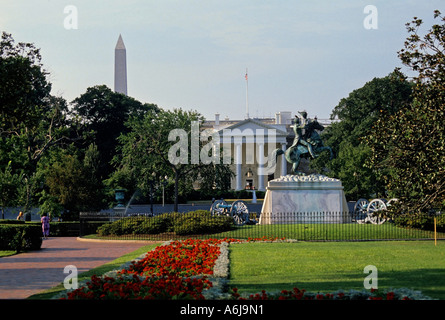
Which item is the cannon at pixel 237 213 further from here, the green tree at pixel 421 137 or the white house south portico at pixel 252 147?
the white house south portico at pixel 252 147

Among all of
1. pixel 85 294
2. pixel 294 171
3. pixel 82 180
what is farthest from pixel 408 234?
pixel 82 180

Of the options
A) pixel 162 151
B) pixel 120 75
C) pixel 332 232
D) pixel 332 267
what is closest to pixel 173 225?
pixel 332 232

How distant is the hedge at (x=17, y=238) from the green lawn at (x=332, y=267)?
29.5 feet

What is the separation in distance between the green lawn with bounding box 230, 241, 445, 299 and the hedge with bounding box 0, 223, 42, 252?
8995 mm

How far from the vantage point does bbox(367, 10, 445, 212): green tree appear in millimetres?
14891

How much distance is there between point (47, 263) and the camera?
1952cm

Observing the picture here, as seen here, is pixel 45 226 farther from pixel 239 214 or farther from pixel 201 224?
pixel 201 224

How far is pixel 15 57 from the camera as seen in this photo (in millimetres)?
20375

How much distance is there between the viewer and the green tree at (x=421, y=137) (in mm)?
14891

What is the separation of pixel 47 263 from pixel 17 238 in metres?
5.40

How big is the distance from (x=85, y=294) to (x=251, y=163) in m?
87.9

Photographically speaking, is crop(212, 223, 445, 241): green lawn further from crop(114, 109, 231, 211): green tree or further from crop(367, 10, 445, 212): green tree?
crop(114, 109, 231, 211): green tree

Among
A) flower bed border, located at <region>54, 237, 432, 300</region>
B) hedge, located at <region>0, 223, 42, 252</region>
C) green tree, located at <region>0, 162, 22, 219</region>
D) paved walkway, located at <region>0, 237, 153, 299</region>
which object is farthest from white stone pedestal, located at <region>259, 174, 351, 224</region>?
flower bed border, located at <region>54, 237, 432, 300</region>

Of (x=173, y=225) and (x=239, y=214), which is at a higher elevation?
(x=239, y=214)
